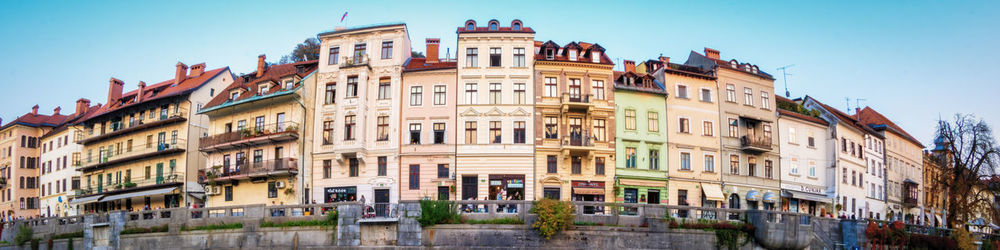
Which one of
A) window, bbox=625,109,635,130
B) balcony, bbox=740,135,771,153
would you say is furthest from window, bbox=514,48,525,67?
balcony, bbox=740,135,771,153

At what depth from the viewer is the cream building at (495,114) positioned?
48.4 metres

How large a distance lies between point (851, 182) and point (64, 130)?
2697 inches

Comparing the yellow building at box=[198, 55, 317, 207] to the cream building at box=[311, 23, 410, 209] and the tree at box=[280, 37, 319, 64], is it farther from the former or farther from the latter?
the tree at box=[280, 37, 319, 64]

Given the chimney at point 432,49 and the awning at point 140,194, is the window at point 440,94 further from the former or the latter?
the awning at point 140,194

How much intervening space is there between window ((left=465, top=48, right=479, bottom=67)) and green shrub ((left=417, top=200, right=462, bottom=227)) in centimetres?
1524

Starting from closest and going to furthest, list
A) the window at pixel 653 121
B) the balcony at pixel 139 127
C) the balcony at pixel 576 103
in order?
the balcony at pixel 576 103 → the window at pixel 653 121 → the balcony at pixel 139 127

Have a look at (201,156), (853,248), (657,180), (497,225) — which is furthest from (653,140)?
(201,156)

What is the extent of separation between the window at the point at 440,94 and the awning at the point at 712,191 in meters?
17.3

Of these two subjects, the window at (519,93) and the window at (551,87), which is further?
the window at (551,87)

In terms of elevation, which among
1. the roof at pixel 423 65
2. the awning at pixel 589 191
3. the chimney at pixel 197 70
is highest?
the chimney at pixel 197 70

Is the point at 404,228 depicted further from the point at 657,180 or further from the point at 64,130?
the point at 64,130

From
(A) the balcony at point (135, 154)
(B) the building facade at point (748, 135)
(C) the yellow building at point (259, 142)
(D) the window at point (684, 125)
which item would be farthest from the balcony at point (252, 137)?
(B) the building facade at point (748, 135)

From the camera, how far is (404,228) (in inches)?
1442

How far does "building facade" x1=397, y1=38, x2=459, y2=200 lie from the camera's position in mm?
48594
